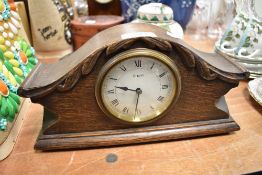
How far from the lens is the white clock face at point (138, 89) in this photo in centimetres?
49

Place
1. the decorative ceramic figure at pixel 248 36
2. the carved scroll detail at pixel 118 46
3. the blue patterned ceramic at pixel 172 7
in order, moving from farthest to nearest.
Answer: the blue patterned ceramic at pixel 172 7 → the decorative ceramic figure at pixel 248 36 → the carved scroll detail at pixel 118 46

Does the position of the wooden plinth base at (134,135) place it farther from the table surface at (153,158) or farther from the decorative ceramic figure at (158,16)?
the decorative ceramic figure at (158,16)

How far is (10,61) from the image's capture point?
60cm

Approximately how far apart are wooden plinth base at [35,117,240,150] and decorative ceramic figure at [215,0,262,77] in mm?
287

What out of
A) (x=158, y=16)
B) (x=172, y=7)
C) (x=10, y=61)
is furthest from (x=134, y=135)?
(x=172, y=7)

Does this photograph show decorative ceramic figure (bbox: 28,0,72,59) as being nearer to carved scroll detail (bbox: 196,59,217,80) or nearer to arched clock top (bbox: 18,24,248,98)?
arched clock top (bbox: 18,24,248,98)

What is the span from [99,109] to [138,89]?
89 millimetres

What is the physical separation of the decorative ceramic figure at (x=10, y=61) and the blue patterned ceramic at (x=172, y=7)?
475mm

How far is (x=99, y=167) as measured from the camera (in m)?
0.48

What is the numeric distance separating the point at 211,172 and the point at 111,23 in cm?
63

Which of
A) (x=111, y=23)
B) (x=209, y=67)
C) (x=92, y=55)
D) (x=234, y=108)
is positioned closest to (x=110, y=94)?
(x=92, y=55)

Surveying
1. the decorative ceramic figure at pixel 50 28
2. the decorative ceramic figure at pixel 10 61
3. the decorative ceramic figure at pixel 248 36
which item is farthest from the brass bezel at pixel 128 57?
Result: the decorative ceramic figure at pixel 50 28

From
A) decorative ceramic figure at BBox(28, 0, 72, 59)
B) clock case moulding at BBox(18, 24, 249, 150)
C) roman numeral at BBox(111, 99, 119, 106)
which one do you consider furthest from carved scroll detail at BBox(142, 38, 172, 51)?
decorative ceramic figure at BBox(28, 0, 72, 59)

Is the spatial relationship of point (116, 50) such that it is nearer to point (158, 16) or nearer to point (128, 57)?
point (128, 57)
